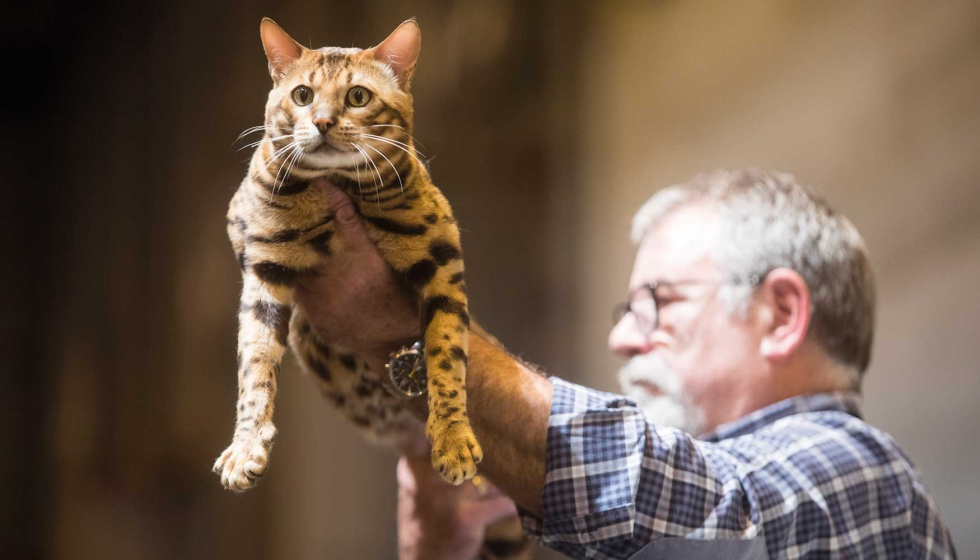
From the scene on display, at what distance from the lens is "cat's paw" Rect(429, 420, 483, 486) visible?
85 cm

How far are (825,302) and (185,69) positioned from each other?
129cm

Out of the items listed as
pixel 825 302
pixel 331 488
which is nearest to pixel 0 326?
pixel 331 488

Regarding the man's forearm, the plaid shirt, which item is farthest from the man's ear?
the man's forearm

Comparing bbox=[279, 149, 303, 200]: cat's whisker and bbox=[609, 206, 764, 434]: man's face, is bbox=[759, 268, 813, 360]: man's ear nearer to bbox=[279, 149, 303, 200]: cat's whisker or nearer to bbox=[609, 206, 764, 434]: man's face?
bbox=[609, 206, 764, 434]: man's face

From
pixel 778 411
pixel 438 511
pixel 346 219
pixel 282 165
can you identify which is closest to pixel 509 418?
pixel 438 511

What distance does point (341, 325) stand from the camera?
1.04 meters

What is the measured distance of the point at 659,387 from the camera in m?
1.58

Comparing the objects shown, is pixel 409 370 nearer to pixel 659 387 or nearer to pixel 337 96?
pixel 337 96

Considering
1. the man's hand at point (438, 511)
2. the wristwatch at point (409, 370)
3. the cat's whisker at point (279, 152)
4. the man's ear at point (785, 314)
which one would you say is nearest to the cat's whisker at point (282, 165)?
the cat's whisker at point (279, 152)

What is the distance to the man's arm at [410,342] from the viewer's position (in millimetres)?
→ 1002

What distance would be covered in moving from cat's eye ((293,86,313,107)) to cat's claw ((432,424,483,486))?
0.39 meters

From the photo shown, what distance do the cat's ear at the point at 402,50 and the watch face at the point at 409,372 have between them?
33 cm

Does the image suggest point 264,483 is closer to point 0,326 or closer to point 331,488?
point 331,488

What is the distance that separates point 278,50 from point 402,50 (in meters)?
0.14
